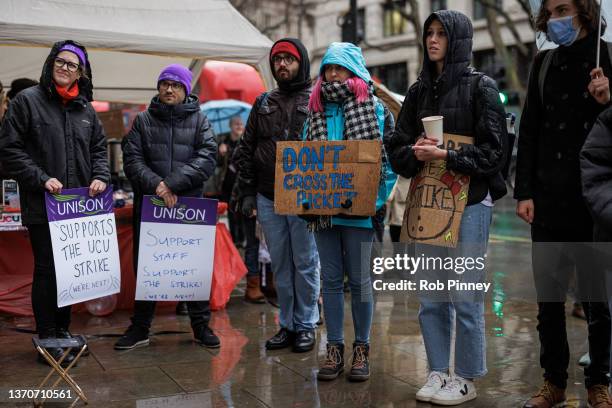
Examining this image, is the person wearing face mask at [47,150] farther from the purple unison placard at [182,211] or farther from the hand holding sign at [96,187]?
the purple unison placard at [182,211]

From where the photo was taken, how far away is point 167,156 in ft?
17.4

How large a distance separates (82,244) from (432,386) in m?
2.39

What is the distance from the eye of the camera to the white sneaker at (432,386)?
400cm

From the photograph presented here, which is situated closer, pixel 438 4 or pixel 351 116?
pixel 351 116

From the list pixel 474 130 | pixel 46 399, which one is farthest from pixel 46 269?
pixel 474 130

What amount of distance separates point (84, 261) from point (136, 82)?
17.8 feet

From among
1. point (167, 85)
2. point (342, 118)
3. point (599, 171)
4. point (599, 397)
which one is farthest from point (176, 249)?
point (599, 171)

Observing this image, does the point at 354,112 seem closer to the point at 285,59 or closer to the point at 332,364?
the point at 285,59

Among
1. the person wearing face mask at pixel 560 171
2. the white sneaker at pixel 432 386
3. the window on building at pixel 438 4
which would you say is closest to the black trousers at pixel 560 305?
the person wearing face mask at pixel 560 171

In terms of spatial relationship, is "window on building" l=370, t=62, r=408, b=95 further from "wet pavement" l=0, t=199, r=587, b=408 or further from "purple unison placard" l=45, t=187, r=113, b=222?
"purple unison placard" l=45, t=187, r=113, b=222

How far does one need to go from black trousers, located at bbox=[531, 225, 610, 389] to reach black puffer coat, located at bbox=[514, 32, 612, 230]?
Answer: 13 centimetres

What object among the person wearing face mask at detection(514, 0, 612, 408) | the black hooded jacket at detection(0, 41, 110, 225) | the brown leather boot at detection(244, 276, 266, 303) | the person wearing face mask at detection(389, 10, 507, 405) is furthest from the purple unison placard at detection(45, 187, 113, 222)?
the person wearing face mask at detection(514, 0, 612, 408)

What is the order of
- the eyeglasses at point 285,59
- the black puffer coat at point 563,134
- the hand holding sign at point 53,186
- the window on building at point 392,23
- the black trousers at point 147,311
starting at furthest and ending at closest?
the window on building at point 392,23
the black trousers at point 147,311
the eyeglasses at point 285,59
the hand holding sign at point 53,186
the black puffer coat at point 563,134

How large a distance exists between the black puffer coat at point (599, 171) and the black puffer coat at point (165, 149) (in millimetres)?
3072
